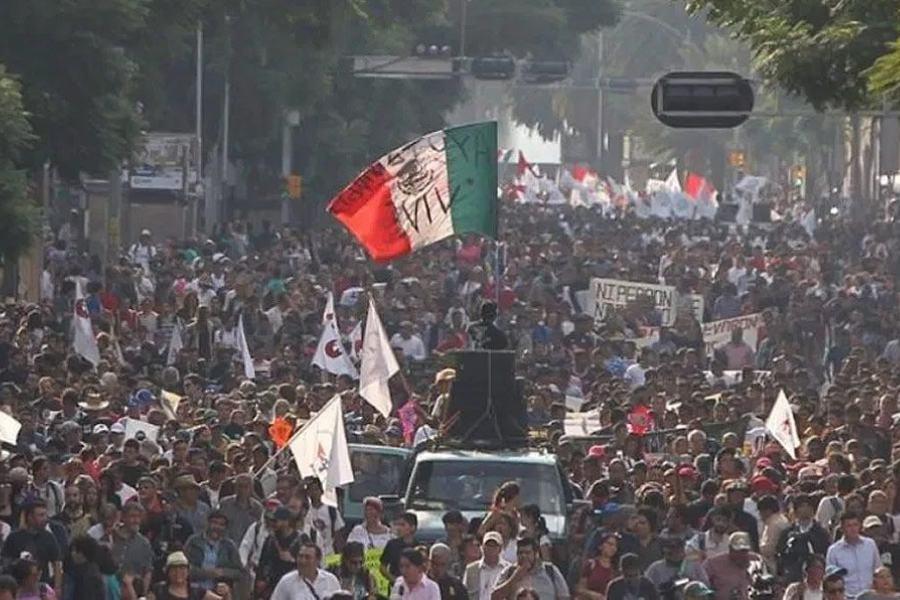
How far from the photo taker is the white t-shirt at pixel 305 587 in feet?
57.8

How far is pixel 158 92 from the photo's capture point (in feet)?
143

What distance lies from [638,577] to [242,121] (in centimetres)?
4850

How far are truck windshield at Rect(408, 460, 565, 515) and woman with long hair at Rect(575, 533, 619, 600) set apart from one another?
183cm

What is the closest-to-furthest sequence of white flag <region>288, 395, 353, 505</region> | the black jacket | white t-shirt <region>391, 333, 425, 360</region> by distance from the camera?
the black jacket < white flag <region>288, 395, 353, 505</region> < white t-shirt <region>391, 333, 425, 360</region>

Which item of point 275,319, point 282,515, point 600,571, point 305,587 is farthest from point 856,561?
point 275,319

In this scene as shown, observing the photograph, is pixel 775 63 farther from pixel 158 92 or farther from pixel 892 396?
pixel 158 92

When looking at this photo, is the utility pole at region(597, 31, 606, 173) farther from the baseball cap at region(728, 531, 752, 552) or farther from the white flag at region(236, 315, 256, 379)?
the baseball cap at region(728, 531, 752, 552)

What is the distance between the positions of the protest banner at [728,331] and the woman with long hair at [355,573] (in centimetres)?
1987

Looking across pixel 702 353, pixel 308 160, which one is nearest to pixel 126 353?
pixel 702 353

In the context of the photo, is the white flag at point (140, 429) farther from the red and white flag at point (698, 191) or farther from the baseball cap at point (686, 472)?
the red and white flag at point (698, 191)

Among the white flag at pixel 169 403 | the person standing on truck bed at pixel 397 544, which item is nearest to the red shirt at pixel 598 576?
the person standing on truck bed at pixel 397 544

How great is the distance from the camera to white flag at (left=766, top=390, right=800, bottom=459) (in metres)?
25.6

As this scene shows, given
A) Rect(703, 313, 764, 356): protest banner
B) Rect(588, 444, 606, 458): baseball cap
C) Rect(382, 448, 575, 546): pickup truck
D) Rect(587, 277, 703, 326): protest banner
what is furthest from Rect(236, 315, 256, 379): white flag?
Rect(382, 448, 575, 546): pickup truck

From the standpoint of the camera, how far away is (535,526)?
19531 millimetres
